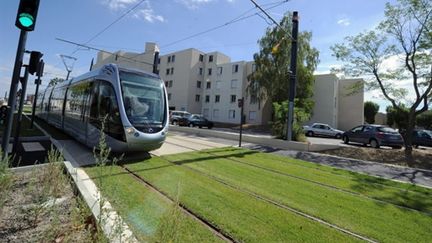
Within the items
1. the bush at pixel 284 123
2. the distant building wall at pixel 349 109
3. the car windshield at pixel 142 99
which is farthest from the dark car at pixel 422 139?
the car windshield at pixel 142 99

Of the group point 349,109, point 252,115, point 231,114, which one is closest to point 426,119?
point 349,109

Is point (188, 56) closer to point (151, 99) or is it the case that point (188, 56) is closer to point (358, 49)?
point (358, 49)

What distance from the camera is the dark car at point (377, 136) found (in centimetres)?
1691

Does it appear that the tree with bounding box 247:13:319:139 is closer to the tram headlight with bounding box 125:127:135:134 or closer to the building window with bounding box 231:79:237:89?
the building window with bounding box 231:79:237:89

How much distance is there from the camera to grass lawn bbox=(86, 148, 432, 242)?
13.2 feet

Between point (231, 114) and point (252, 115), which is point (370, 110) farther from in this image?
point (231, 114)

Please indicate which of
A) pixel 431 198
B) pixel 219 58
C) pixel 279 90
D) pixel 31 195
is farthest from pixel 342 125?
pixel 31 195

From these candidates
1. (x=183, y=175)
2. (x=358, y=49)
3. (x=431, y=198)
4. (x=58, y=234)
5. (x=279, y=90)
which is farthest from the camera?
(x=279, y=90)

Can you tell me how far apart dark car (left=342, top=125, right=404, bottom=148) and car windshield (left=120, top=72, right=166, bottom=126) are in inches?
596

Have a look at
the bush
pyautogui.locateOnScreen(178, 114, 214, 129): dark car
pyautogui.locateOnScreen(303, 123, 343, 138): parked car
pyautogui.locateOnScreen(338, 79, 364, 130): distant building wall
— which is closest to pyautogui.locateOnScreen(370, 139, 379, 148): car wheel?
the bush

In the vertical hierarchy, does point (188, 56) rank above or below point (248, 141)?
above

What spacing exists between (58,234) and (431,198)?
7879 millimetres

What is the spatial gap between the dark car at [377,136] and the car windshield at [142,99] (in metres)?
15.1

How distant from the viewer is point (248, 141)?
665 inches
